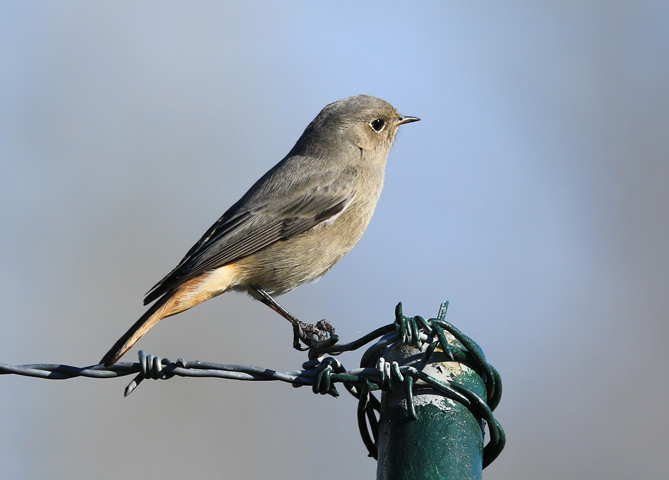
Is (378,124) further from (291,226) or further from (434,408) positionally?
(434,408)

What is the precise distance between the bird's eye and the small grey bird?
71mm

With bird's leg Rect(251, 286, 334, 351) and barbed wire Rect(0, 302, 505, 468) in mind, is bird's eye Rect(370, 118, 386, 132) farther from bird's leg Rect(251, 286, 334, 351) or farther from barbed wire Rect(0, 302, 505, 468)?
barbed wire Rect(0, 302, 505, 468)

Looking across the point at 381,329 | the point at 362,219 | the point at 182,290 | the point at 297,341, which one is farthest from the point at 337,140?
the point at 381,329

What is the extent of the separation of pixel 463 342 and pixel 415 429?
0.30 m

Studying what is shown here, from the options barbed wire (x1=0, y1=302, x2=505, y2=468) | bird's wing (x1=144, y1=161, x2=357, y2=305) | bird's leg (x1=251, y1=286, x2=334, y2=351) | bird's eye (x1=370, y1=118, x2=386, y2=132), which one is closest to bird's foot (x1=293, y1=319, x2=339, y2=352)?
bird's leg (x1=251, y1=286, x2=334, y2=351)

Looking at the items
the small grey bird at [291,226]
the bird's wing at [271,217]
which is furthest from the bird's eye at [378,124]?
the bird's wing at [271,217]

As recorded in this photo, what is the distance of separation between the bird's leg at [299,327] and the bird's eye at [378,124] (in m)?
1.47

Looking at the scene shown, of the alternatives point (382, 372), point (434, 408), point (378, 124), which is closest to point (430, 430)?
point (434, 408)

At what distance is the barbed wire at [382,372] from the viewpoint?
2.07m

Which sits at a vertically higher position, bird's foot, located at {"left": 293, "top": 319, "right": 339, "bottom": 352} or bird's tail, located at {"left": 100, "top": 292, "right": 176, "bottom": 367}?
bird's foot, located at {"left": 293, "top": 319, "right": 339, "bottom": 352}

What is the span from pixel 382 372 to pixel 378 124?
328 centimetres

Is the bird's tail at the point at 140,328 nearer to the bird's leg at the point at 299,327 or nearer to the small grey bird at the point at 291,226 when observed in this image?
the small grey bird at the point at 291,226

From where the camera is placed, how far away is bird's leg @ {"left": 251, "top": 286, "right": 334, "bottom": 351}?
4.34 m

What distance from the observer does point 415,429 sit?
2.04 metres
